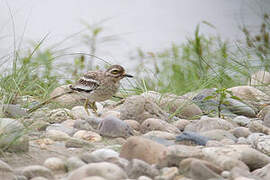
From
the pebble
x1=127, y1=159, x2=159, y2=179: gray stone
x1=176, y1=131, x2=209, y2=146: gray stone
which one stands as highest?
x1=127, y1=159, x2=159, y2=179: gray stone

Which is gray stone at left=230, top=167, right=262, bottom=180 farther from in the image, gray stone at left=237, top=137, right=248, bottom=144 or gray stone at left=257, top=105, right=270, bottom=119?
gray stone at left=257, top=105, right=270, bottom=119

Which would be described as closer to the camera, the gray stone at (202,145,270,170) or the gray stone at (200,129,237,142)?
the gray stone at (202,145,270,170)

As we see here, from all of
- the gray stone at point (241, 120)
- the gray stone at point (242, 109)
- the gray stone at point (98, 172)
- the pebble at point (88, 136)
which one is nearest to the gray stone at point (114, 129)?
the pebble at point (88, 136)

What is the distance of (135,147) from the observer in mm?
3055

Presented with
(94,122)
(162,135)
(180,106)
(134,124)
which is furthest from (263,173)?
(180,106)

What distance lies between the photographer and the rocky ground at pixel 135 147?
8.98ft

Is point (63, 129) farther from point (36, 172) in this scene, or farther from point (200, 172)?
point (200, 172)

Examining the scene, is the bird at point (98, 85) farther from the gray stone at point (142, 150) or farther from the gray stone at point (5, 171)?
the gray stone at point (5, 171)

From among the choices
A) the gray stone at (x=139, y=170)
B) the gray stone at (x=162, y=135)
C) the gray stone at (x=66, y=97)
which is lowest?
the gray stone at (x=66, y=97)

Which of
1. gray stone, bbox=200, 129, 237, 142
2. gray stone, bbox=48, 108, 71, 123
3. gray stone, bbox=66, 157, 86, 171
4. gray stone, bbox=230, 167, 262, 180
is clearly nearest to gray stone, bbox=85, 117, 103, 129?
gray stone, bbox=48, 108, 71, 123

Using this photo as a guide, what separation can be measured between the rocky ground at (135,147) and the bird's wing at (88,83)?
259mm

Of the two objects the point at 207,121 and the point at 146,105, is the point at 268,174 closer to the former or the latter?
the point at 207,121

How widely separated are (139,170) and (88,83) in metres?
2.59

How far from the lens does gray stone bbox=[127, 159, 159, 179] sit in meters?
2.71
